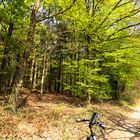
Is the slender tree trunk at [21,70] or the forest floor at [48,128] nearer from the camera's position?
the forest floor at [48,128]

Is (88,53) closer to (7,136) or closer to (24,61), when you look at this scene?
(24,61)

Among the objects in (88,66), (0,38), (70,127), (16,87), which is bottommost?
A: (70,127)

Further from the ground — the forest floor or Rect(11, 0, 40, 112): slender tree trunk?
Rect(11, 0, 40, 112): slender tree trunk

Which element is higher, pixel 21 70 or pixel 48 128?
pixel 21 70

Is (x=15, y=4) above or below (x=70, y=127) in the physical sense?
above

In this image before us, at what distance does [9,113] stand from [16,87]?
46.8 inches

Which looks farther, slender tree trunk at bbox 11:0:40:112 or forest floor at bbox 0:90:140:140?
slender tree trunk at bbox 11:0:40:112

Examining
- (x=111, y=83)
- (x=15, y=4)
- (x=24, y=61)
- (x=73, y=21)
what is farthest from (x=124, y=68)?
(x=24, y=61)

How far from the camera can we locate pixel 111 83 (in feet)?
97.9

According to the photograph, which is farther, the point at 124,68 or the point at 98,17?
the point at 124,68

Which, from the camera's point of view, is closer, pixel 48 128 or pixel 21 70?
pixel 48 128

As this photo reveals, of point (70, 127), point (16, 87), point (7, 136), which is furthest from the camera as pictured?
point (16, 87)

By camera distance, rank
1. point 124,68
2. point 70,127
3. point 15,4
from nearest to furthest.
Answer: point 70,127
point 15,4
point 124,68

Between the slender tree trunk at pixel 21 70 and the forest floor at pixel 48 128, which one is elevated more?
the slender tree trunk at pixel 21 70
